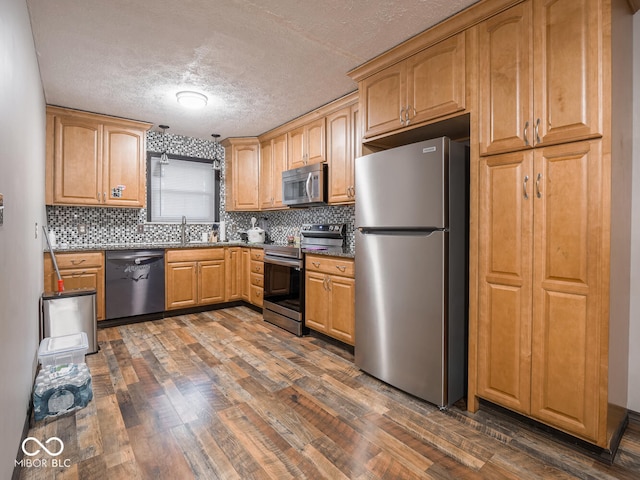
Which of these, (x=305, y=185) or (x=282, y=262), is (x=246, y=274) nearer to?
(x=282, y=262)

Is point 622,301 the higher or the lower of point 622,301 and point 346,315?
the higher

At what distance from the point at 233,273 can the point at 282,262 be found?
1.20 metres

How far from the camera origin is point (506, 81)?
1.90m

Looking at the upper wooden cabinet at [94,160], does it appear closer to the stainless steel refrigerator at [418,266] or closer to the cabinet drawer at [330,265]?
the cabinet drawer at [330,265]

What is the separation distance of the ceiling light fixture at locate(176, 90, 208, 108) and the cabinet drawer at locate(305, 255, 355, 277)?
1.86 metres

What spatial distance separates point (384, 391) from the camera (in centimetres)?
238

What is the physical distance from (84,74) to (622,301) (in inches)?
165

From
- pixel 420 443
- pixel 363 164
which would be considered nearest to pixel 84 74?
pixel 363 164

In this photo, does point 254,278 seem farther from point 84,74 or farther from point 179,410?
point 84,74

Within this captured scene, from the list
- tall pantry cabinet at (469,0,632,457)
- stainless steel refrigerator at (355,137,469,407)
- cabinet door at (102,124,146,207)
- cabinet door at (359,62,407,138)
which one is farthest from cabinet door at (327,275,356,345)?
cabinet door at (102,124,146,207)

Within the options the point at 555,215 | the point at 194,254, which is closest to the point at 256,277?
the point at 194,254

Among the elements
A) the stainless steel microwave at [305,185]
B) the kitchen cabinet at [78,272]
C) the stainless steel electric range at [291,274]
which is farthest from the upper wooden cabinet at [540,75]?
the kitchen cabinet at [78,272]

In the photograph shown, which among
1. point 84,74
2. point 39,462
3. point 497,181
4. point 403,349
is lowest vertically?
point 39,462

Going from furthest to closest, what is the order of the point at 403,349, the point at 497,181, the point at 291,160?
the point at 291,160, the point at 403,349, the point at 497,181
